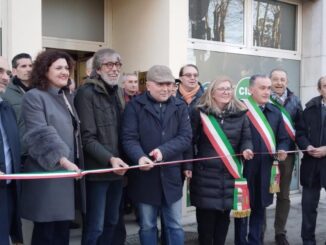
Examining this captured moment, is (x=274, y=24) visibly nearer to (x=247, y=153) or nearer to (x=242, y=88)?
(x=242, y=88)

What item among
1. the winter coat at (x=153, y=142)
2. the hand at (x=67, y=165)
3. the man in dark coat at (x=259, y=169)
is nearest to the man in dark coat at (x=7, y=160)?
the hand at (x=67, y=165)

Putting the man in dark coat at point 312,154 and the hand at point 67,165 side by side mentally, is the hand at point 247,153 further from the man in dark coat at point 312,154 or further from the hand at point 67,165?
the hand at point 67,165

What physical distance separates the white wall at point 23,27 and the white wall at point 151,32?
1.85 meters

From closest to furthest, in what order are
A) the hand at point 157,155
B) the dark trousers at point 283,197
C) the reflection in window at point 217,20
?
1. the hand at point 157,155
2. the dark trousers at point 283,197
3. the reflection in window at point 217,20

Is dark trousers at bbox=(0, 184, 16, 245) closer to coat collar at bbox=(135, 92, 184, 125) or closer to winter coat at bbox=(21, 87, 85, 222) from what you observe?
winter coat at bbox=(21, 87, 85, 222)

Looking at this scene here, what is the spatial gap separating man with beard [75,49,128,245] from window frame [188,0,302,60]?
128 inches

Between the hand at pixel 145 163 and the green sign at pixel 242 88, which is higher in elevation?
the green sign at pixel 242 88

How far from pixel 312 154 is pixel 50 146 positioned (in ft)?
9.60

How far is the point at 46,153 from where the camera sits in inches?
138

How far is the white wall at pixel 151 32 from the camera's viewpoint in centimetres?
661

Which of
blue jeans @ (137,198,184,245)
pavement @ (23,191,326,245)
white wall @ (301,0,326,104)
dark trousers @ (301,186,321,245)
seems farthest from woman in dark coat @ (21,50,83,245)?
white wall @ (301,0,326,104)

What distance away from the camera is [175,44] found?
6.64m

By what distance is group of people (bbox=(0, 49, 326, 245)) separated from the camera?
3.60 metres

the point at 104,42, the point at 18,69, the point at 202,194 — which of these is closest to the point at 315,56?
the point at 104,42
